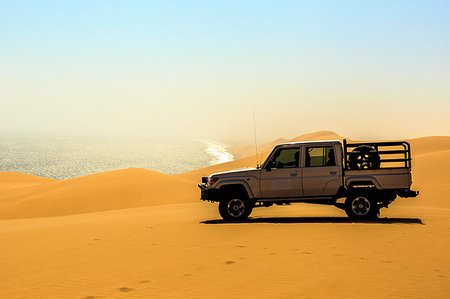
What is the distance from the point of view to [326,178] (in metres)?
14.1

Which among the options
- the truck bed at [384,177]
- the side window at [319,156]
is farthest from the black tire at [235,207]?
the truck bed at [384,177]

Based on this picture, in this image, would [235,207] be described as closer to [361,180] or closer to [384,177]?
[361,180]

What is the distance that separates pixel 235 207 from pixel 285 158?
83.0 inches

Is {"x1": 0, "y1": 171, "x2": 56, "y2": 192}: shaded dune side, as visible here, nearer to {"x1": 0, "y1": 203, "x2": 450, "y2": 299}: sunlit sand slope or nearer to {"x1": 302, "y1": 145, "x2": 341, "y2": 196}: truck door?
{"x1": 0, "y1": 203, "x2": 450, "y2": 299}: sunlit sand slope

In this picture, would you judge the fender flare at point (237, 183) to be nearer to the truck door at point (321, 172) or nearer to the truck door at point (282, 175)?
the truck door at point (282, 175)

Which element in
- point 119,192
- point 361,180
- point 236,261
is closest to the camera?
point 236,261

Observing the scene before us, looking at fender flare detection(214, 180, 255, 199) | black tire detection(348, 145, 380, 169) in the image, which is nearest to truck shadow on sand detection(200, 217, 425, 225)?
fender flare detection(214, 180, 255, 199)

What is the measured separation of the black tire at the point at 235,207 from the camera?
14.7 meters

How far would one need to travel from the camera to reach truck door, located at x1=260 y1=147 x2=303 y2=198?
14.2 metres

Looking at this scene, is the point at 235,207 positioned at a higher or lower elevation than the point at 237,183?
lower

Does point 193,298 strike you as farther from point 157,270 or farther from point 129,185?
point 129,185

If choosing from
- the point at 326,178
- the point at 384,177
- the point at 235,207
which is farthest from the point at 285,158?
the point at 384,177

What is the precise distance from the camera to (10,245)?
40.9 ft

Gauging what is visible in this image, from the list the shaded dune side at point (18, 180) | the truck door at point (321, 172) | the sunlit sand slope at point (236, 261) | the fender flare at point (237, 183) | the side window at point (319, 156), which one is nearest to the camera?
the sunlit sand slope at point (236, 261)
